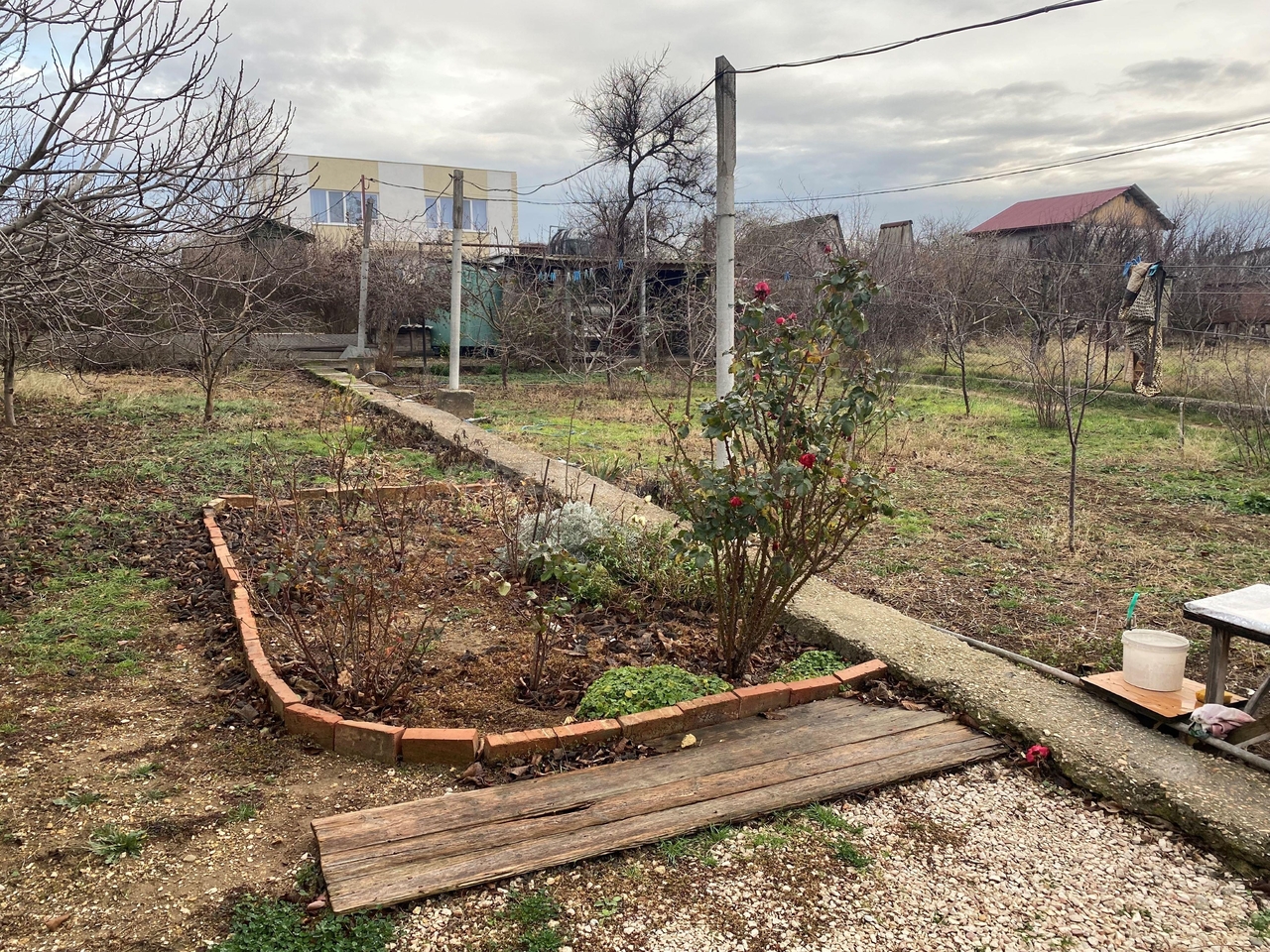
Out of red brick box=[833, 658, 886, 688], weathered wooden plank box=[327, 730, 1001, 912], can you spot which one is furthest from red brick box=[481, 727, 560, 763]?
red brick box=[833, 658, 886, 688]

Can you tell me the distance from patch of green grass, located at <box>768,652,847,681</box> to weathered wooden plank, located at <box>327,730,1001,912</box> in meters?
0.62

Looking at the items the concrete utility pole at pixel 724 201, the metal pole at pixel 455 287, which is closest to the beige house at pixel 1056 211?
the metal pole at pixel 455 287

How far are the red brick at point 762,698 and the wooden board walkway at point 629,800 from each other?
0.20ft

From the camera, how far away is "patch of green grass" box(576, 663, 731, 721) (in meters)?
2.96

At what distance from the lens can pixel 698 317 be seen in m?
13.6

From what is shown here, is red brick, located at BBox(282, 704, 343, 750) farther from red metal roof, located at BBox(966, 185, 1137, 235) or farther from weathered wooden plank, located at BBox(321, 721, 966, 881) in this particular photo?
red metal roof, located at BBox(966, 185, 1137, 235)

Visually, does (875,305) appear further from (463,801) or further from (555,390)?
(463,801)

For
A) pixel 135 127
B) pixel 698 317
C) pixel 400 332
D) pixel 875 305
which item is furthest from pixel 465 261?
pixel 135 127

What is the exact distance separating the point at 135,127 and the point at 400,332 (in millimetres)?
17566

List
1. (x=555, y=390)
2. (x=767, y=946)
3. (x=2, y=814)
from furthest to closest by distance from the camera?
(x=555, y=390) → (x=2, y=814) → (x=767, y=946)

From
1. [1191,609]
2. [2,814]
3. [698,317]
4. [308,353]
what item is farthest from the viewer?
[308,353]

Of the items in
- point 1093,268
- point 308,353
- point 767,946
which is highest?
point 1093,268

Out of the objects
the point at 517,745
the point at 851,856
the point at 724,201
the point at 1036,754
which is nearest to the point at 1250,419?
the point at 724,201

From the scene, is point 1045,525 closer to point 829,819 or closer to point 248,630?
point 829,819
